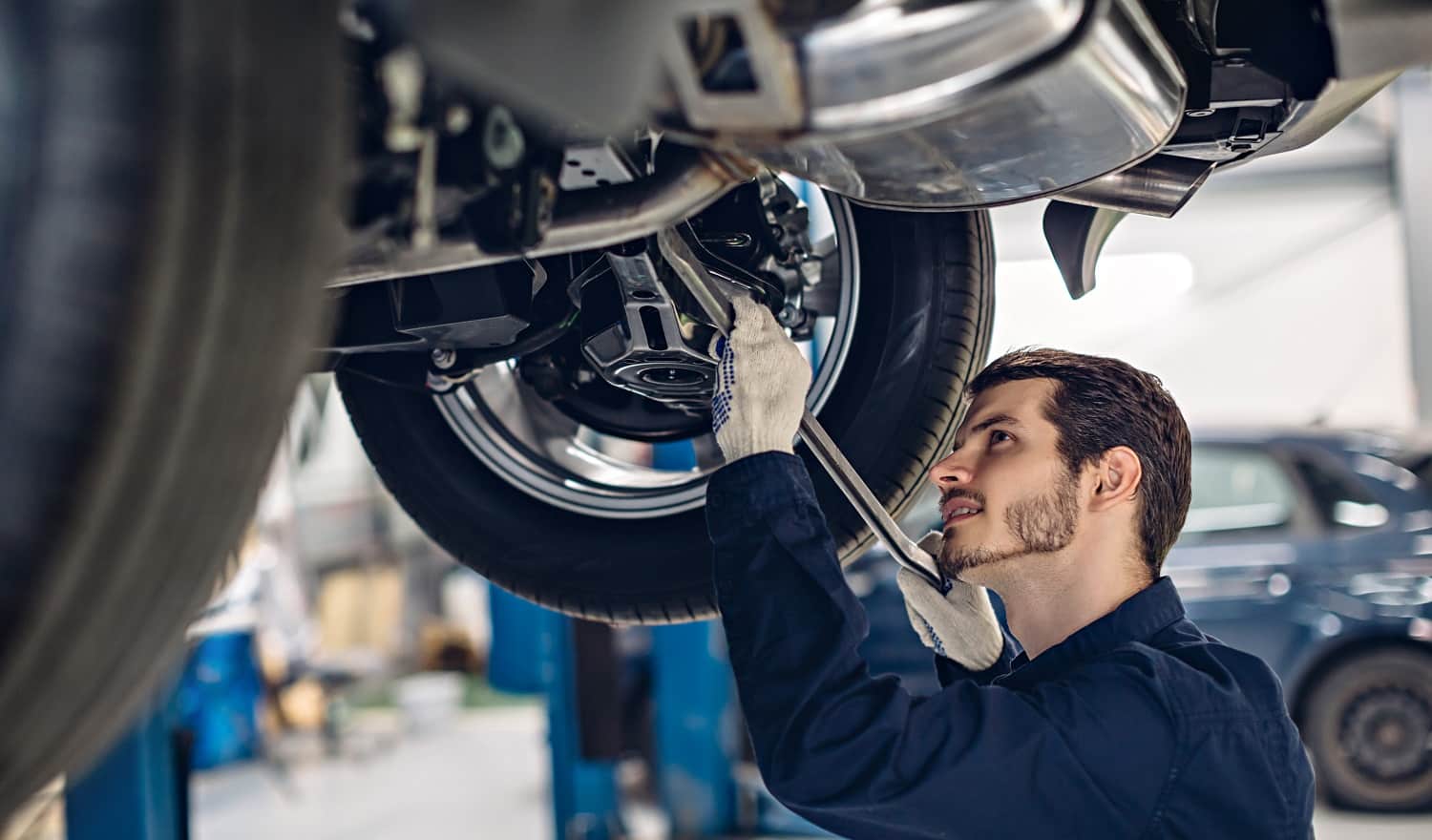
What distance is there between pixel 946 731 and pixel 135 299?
712 millimetres

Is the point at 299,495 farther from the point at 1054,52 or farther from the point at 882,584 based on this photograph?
the point at 1054,52

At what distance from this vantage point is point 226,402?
0.57m

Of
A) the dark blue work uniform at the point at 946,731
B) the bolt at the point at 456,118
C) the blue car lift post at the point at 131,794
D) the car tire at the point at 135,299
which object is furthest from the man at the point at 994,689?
the blue car lift post at the point at 131,794

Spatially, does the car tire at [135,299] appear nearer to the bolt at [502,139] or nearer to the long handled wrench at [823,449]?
the bolt at [502,139]

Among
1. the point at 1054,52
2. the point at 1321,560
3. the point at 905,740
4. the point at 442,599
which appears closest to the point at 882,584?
the point at 1321,560

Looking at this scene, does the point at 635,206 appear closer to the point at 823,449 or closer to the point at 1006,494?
the point at 823,449

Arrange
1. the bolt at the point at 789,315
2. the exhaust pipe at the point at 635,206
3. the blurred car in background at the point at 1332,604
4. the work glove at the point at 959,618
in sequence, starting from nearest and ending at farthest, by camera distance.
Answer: the exhaust pipe at the point at 635,206 → the bolt at the point at 789,315 → the work glove at the point at 959,618 → the blurred car in background at the point at 1332,604

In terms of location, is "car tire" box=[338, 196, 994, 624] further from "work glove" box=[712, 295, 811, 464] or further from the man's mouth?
"work glove" box=[712, 295, 811, 464]

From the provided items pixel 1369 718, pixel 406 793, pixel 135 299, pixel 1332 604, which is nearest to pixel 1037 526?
pixel 135 299

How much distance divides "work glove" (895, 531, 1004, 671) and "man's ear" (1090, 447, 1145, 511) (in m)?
0.20

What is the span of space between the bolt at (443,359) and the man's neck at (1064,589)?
1.89 feet

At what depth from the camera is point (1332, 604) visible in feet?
11.8

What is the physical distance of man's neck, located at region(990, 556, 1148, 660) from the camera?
1207 millimetres

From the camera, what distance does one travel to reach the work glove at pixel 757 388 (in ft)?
3.45
